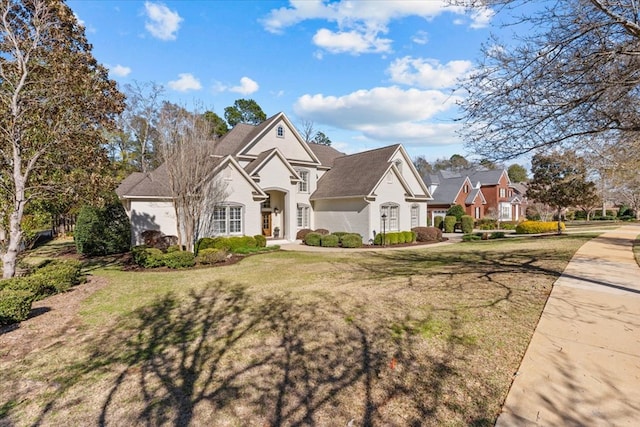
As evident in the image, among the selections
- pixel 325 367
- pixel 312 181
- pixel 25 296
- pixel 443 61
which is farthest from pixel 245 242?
pixel 325 367

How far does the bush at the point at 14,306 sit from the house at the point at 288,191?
1146 centimetres

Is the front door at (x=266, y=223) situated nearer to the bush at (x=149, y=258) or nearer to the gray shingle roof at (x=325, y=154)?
the gray shingle roof at (x=325, y=154)

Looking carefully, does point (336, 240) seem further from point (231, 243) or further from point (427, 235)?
point (427, 235)

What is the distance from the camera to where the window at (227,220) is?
62.7 ft

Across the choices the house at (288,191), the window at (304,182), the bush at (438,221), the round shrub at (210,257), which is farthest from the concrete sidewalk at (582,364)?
the bush at (438,221)

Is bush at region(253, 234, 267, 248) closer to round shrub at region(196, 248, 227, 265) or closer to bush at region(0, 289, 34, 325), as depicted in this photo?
round shrub at region(196, 248, 227, 265)

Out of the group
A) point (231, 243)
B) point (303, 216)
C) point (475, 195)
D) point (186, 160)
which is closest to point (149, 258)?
point (186, 160)

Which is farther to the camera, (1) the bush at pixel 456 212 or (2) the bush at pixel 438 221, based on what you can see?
(2) the bush at pixel 438 221

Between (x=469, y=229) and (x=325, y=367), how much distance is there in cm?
3094

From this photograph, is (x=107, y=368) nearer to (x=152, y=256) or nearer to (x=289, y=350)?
(x=289, y=350)

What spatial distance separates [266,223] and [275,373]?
66.9 ft

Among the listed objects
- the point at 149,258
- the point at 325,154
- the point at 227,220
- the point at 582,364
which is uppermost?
the point at 325,154

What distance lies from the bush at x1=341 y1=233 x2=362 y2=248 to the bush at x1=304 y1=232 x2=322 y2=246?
64.9 inches

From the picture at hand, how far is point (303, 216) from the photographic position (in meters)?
25.5
